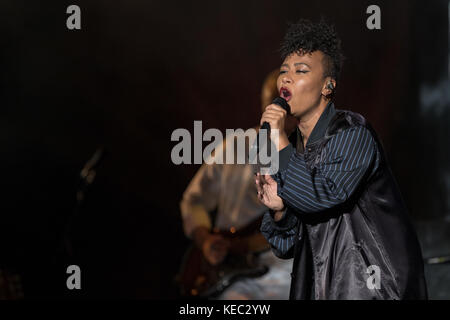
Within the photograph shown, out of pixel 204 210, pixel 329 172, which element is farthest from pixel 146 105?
pixel 329 172

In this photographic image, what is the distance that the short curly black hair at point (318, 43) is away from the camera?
5.47 ft

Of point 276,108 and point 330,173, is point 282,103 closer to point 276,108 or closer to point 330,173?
point 276,108

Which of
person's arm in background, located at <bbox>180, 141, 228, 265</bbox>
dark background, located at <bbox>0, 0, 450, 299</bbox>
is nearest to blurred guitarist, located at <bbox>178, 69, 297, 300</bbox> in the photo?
person's arm in background, located at <bbox>180, 141, 228, 265</bbox>

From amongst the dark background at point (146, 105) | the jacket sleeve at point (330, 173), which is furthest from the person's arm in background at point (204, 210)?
the jacket sleeve at point (330, 173)

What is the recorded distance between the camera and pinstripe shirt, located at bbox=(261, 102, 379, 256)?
146 cm

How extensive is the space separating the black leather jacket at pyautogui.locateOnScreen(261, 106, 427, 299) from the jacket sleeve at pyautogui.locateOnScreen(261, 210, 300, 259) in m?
0.09

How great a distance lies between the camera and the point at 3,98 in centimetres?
452

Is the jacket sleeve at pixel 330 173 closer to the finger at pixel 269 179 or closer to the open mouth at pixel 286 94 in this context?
the finger at pixel 269 179

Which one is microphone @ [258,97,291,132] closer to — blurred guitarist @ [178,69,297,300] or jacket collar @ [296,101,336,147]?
jacket collar @ [296,101,336,147]

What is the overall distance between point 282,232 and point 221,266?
215 cm

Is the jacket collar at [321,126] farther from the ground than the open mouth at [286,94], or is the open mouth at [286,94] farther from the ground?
the open mouth at [286,94]

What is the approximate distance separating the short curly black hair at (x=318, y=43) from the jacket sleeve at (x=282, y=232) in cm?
48
